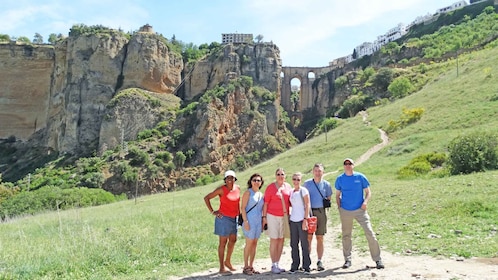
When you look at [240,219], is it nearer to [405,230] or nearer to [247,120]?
[405,230]

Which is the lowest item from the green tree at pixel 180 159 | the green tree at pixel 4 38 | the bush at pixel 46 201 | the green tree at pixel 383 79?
the bush at pixel 46 201

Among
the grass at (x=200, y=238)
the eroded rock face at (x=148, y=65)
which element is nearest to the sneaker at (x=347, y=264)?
the grass at (x=200, y=238)

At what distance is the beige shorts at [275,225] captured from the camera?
25.8ft

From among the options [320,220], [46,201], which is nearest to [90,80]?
[46,201]

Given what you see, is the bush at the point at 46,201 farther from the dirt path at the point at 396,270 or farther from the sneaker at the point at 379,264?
the sneaker at the point at 379,264

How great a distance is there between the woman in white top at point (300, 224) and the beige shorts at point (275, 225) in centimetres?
20

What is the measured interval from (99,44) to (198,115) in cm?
2024

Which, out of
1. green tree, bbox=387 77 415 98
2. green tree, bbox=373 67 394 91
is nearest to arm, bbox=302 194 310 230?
green tree, bbox=387 77 415 98

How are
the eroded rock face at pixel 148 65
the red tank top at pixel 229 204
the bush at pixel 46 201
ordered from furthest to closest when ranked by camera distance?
the eroded rock face at pixel 148 65 → the bush at pixel 46 201 → the red tank top at pixel 229 204

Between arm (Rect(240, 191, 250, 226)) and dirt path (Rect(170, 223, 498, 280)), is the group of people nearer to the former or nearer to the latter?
arm (Rect(240, 191, 250, 226))

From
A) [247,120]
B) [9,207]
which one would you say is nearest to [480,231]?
[9,207]

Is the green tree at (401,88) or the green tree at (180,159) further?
the green tree at (401,88)

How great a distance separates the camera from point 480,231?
9.55 m

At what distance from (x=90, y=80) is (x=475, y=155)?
2212 inches
